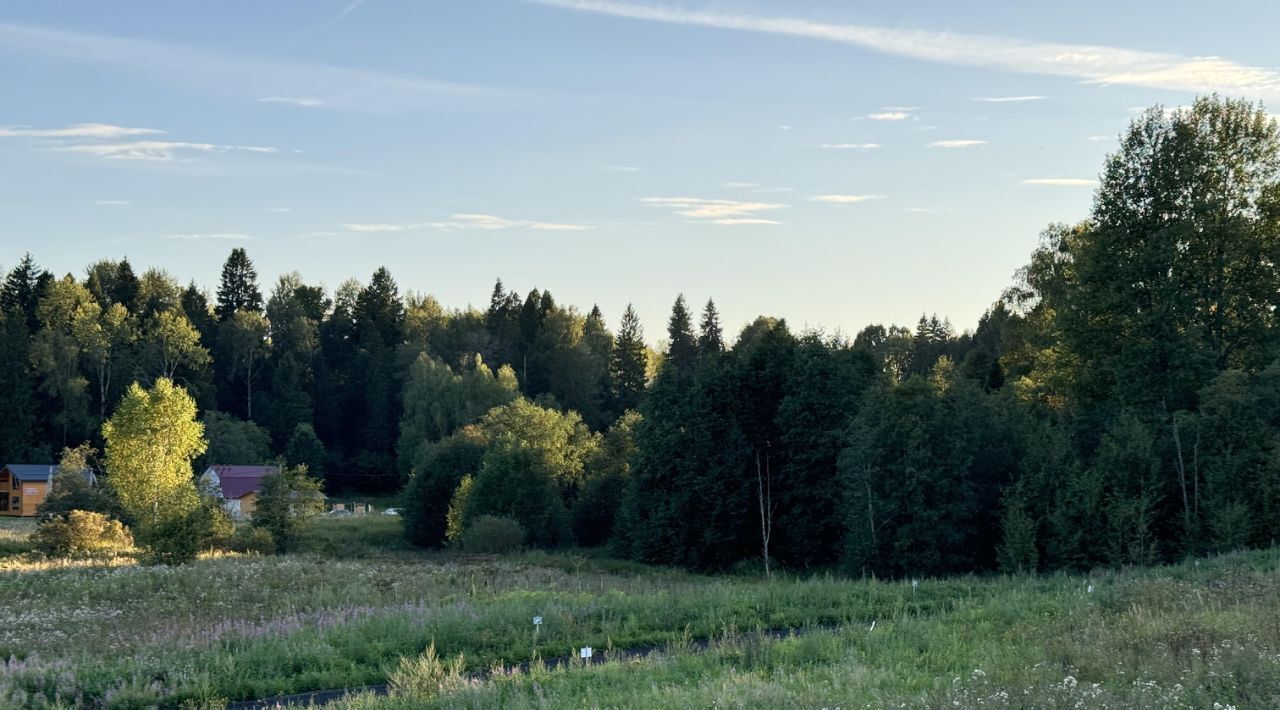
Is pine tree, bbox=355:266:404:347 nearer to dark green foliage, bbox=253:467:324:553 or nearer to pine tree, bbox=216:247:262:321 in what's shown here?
pine tree, bbox=216:247:262:321

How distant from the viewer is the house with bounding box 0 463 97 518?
84938mm

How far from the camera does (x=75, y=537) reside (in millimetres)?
A: 47594

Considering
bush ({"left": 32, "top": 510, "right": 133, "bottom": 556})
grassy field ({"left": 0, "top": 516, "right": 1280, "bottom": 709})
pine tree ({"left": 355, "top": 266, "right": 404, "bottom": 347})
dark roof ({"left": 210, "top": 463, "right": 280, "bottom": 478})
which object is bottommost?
bush ({"left": 32, "top": 510, "right": 133, "bottom": 556})

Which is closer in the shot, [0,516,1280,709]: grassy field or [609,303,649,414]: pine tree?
[0,516,1280,709]: grassy field

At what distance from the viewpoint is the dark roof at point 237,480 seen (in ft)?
278

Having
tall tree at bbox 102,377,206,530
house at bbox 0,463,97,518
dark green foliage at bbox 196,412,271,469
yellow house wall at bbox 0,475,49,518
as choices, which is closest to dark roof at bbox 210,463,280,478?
dark green foliage at bbox 196,412,271,469

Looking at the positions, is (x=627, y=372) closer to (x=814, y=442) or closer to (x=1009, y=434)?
(x=814, y=442)

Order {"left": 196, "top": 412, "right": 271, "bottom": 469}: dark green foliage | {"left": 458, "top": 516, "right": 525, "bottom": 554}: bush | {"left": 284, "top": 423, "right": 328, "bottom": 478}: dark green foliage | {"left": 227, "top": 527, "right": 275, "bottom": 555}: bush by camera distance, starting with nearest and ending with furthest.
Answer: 1. {"left": 227, "top": 527, "right": 275, "bottom": 555}: bush
2. {"left": 458, "top": 516, "right": 525, "bottom": 554}: bush
3. {"left": 196, "top": 412, "right": 271, "bottom": 469}: dark green foliage
4. {"left": 284, "top": 423, "right": 328, "bottom": 478}: dark green foliage

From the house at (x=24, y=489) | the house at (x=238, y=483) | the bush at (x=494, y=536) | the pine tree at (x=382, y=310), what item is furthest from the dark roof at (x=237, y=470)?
the bush at (x=494, y=536)

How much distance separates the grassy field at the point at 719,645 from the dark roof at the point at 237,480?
60.2 meters

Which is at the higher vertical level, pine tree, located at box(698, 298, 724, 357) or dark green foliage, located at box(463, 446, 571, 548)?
pine tree, located at box(698, 298, 724, 357)

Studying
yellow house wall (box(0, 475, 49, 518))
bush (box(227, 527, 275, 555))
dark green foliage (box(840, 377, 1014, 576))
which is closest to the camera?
dark green foliage (box(840, 377, 1014, 576))

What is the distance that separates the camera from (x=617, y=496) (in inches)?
2383

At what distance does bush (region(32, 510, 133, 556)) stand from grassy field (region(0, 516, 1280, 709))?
22.5 metres
